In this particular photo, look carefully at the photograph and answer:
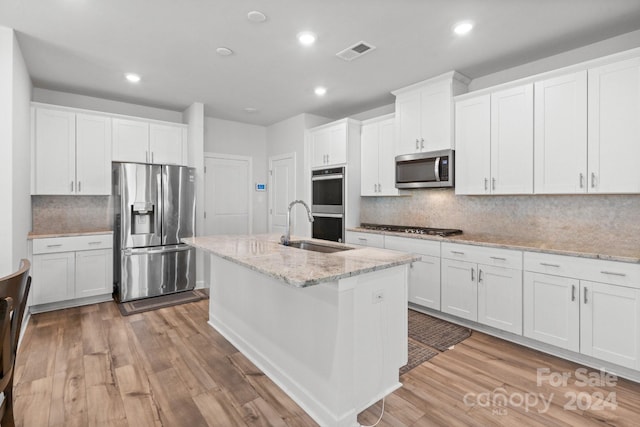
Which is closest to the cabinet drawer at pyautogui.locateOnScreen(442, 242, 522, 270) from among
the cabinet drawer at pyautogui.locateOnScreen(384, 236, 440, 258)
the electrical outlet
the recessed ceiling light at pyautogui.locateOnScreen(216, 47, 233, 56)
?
the cabinet drawer at pyautogui.locateOnScreen(384, 236, 440, 258)

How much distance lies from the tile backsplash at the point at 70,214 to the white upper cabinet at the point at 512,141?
4.85 metres

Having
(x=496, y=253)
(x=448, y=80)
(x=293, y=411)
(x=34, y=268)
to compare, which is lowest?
(x=293, y=411)

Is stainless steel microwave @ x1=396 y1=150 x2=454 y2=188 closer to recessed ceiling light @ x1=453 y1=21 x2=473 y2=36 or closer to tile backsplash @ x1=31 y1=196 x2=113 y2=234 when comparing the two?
recessed ceiling light @ x1=453 y1=21 x2=473 y2=36

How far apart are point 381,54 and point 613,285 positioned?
103 inches

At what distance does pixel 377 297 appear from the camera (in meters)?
1.96

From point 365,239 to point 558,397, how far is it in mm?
2406

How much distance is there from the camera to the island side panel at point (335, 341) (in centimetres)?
180

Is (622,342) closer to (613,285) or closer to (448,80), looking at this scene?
(613,285)

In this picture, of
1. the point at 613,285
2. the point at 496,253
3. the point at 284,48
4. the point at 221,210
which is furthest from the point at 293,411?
the point at 221,210

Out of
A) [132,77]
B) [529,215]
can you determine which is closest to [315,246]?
[529,215]

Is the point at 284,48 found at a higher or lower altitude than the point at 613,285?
higher

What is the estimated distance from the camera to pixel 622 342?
226 cm

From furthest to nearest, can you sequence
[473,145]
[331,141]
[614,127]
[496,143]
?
[331,141], [473,145], [496,143], [614,127]

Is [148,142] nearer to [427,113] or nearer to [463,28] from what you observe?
[427,113]
